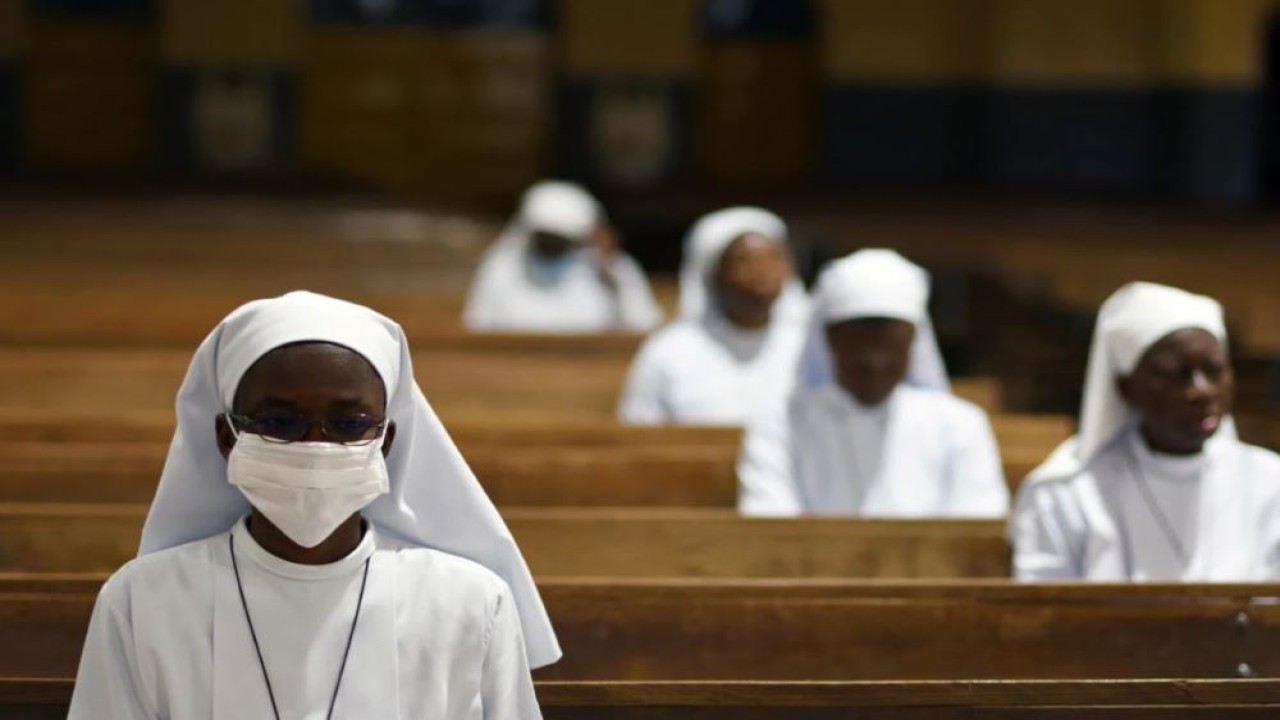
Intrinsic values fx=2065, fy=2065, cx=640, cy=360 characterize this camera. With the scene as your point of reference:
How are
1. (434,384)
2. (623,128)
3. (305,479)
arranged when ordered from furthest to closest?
(623,128) < (434,384) < (305,479)

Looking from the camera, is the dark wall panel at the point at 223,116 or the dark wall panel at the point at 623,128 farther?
the dark wall panel at the point at 623,128

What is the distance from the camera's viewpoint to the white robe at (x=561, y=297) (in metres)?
8.62

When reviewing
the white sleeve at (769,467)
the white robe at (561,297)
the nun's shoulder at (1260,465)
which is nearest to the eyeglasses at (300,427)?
the nun's shoulder at (1260,465)

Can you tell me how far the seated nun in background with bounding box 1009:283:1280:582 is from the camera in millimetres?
4047

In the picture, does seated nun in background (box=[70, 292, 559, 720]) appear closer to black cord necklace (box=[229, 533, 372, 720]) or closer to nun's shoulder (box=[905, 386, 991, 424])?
black cord necklace (box=[229, 533, 372, 720])

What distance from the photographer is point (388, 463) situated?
2.76 meters

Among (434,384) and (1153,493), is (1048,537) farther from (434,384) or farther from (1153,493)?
(434,384)

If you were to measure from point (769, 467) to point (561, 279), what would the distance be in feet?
13.3

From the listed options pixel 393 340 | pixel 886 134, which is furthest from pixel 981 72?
pixel 393 340

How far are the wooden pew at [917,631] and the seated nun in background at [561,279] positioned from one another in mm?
5180

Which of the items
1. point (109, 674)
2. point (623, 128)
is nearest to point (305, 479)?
point (109, 674)

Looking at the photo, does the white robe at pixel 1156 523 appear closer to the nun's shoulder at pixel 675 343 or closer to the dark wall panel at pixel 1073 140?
the nun's shoulder at pixel 675 343

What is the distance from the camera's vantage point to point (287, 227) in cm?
1088

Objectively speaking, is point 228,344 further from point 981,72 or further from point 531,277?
point 981,72
